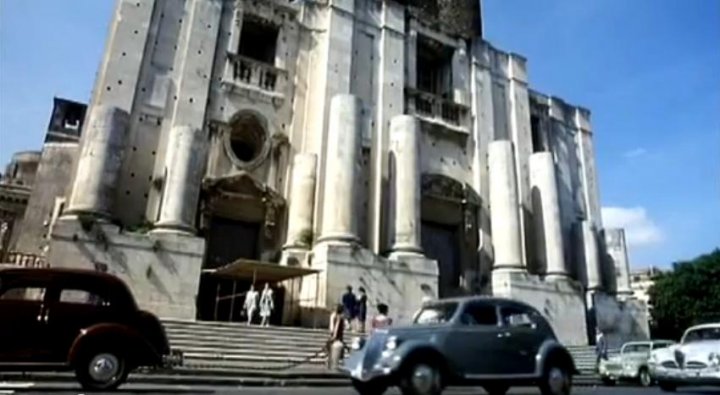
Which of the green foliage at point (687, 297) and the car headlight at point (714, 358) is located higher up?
the green foliage at point (687, 297)

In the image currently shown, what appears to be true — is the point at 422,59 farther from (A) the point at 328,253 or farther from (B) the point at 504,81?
(A) the point at 328,253

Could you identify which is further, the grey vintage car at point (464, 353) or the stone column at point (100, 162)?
the stone column at point (100, 162)

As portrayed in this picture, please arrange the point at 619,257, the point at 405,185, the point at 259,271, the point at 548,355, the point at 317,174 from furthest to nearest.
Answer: the point at 619,257 → the point at 405,185 → the point at 317,174 → the point at 259,271 → the point at 548,355

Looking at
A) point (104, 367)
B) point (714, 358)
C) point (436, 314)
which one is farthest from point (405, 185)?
point (104, 367)

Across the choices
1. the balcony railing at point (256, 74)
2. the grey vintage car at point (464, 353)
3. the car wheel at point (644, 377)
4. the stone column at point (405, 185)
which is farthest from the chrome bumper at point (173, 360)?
the balcony railing at point (256, 74)

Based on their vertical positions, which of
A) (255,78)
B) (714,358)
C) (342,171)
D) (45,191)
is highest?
(255,78)

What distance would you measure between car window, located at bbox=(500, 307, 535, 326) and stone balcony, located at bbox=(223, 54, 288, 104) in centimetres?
1514

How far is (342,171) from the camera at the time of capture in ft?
61.4

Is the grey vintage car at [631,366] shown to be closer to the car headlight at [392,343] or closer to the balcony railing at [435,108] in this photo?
the car headlight at [392,343]

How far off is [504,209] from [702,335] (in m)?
11.3

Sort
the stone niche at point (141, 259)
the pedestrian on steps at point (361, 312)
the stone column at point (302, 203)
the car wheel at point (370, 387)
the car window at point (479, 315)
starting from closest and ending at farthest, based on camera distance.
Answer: the car wheel at point (370, 387) → the car window at point (479, 315) → the stone niche at point (141, 259) → the pedestrian on steps at point (361, 312) → the stone column at point (302, 203)

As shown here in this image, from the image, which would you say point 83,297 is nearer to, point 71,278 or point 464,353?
point 71,278

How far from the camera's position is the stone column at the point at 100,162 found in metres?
15.3

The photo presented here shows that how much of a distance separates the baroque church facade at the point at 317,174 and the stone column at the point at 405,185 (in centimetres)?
8
